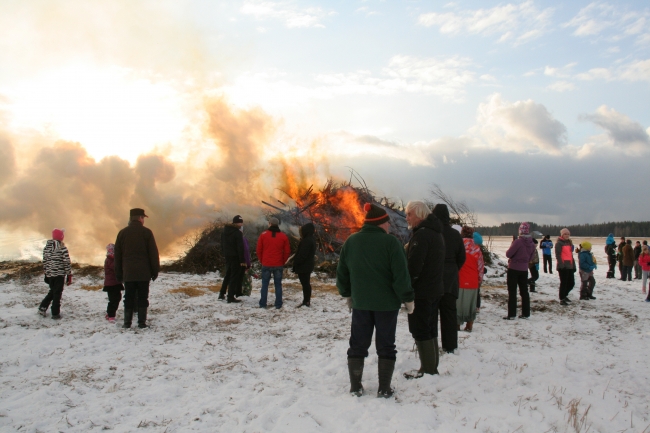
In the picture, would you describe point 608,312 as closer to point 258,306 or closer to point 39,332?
point 258,306

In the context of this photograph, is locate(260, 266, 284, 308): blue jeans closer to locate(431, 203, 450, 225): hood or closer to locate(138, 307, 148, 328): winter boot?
locate(138, 307, 148, 328): winter boot

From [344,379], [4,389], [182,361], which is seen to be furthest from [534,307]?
[4,389]

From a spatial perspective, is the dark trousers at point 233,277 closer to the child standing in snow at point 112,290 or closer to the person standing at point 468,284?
the child standing in snow at point 112,290

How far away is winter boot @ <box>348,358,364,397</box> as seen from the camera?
15.2ft

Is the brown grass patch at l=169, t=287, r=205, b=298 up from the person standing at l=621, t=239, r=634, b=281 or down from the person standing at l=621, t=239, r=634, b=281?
down

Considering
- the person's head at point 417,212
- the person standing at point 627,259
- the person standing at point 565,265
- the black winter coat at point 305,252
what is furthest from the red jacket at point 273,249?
the person standing at point 627,259

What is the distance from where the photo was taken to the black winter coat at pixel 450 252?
616 cm

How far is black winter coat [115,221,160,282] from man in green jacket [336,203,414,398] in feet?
15.7

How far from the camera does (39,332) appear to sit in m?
7.21

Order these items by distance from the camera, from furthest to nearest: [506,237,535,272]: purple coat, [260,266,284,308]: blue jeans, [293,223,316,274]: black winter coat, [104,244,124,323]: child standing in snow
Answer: [293,223,316,274]: black winter coat, [260,266,284,308]: blue jeans, [506,237,535,272]: purple coat, [104,244,124,323]: child standing in snow

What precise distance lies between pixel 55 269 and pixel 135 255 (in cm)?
186

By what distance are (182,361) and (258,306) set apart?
436cm

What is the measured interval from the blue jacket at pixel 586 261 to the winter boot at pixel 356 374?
10023 mm

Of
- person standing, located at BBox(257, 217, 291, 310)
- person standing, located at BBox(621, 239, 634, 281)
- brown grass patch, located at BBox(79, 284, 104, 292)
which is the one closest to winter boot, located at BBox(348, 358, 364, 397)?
person standing, located at BBox(257, 217, 291, 310)
